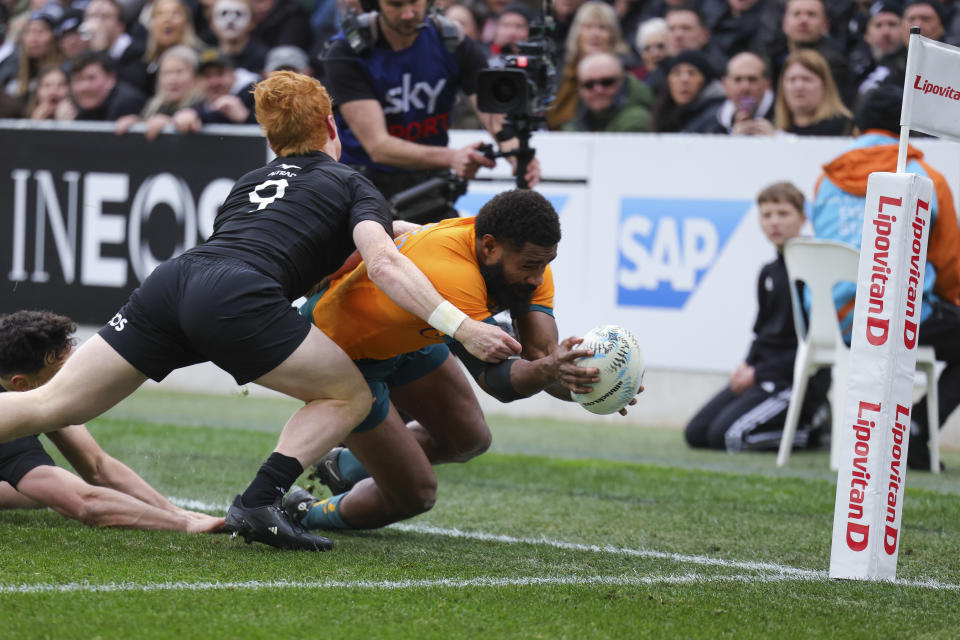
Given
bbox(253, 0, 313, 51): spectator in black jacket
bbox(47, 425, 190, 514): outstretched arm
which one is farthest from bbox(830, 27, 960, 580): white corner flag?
bbox(253, 0, 313, 51): spectator in black jacket

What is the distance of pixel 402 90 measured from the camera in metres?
7.85

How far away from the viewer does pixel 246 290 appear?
15.5 ft

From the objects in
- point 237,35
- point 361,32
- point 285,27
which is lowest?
point 361,32

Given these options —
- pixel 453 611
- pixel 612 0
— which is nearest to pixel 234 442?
pixel 453 611

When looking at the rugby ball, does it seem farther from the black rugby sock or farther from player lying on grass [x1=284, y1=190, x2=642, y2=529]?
the black rugby sock

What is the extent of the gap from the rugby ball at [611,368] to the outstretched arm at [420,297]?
11.9 inches

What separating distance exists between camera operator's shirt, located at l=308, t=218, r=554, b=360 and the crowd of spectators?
332cm

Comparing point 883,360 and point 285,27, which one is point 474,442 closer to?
point 883,360

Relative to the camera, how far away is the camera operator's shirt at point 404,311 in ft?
15.8

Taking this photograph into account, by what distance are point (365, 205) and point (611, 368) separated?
1.07m

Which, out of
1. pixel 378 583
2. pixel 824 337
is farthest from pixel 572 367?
pixel 824 337

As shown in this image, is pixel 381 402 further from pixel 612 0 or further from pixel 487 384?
pixel 612 0

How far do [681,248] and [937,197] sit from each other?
8.00 feet

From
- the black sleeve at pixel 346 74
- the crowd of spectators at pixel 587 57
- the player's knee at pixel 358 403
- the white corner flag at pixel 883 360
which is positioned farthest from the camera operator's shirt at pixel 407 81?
the white corner flag at pixel 883 360
